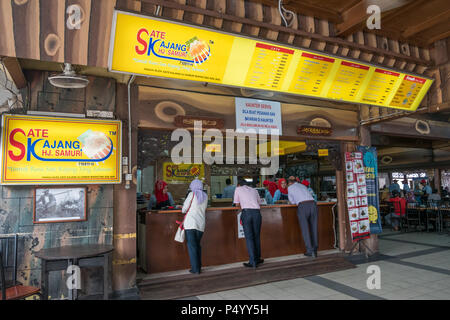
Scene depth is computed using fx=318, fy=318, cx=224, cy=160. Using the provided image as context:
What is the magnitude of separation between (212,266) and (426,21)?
16.7 feet

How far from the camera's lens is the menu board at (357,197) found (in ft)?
22.0

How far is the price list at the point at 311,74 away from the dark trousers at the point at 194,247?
2.75 meters

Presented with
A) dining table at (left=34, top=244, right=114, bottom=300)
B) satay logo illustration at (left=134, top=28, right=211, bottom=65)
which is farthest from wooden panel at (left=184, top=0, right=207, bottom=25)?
dining table at (left=34, top=244, right=114, bottom=300)

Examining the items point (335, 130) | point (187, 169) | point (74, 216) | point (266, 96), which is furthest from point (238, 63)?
point (187, 169)

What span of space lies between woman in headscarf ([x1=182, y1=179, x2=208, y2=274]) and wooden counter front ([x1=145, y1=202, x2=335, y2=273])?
49 cm

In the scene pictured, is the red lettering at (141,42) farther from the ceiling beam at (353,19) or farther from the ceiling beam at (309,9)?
the ceiling beam at (353,19)

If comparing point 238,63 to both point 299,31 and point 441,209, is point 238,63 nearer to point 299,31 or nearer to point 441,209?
point 299,31

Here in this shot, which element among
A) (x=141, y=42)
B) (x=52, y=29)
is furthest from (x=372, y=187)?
(x=52, y=29)

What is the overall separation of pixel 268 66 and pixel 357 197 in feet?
13.1

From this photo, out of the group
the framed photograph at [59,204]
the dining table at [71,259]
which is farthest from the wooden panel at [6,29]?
the dining table at [71,259]

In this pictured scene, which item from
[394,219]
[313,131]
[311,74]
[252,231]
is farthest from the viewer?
[394,219]

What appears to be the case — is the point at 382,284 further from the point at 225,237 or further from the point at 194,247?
the point at 194,247

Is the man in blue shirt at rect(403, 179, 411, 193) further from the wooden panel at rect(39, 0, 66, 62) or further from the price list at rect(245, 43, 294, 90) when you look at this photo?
the wooden panel at rect(39, 0, 66, 62)

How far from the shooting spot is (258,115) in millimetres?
5859
